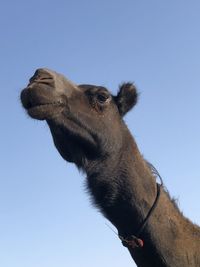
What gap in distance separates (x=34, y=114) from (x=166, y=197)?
2.24m

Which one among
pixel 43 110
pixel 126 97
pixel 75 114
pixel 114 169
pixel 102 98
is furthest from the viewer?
pixel 126 97

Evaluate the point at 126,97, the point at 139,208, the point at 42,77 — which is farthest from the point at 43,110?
the point at 126,97

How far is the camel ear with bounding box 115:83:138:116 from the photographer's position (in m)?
7.89

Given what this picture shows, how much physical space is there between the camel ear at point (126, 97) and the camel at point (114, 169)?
382 mm

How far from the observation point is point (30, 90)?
6301 mm

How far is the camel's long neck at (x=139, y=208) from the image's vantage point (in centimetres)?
626

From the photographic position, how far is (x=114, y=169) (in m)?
6.82

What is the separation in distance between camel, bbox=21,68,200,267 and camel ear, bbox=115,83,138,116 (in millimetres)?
382

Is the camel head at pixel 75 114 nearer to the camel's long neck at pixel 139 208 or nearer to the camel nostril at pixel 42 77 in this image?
the camel nostril at pixel 42 77

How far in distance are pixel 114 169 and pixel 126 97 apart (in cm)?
163

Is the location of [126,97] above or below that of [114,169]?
above

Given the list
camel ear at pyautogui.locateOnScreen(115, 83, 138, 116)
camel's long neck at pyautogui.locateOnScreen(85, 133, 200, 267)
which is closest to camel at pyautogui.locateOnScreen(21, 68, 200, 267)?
camel's long neck at pyautogui.locateOnScreen(85, 133, 200, 267)

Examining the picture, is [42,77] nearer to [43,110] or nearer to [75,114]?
[43,110]

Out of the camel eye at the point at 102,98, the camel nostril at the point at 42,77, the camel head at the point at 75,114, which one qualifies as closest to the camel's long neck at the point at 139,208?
the camel head at the point at 75,114
